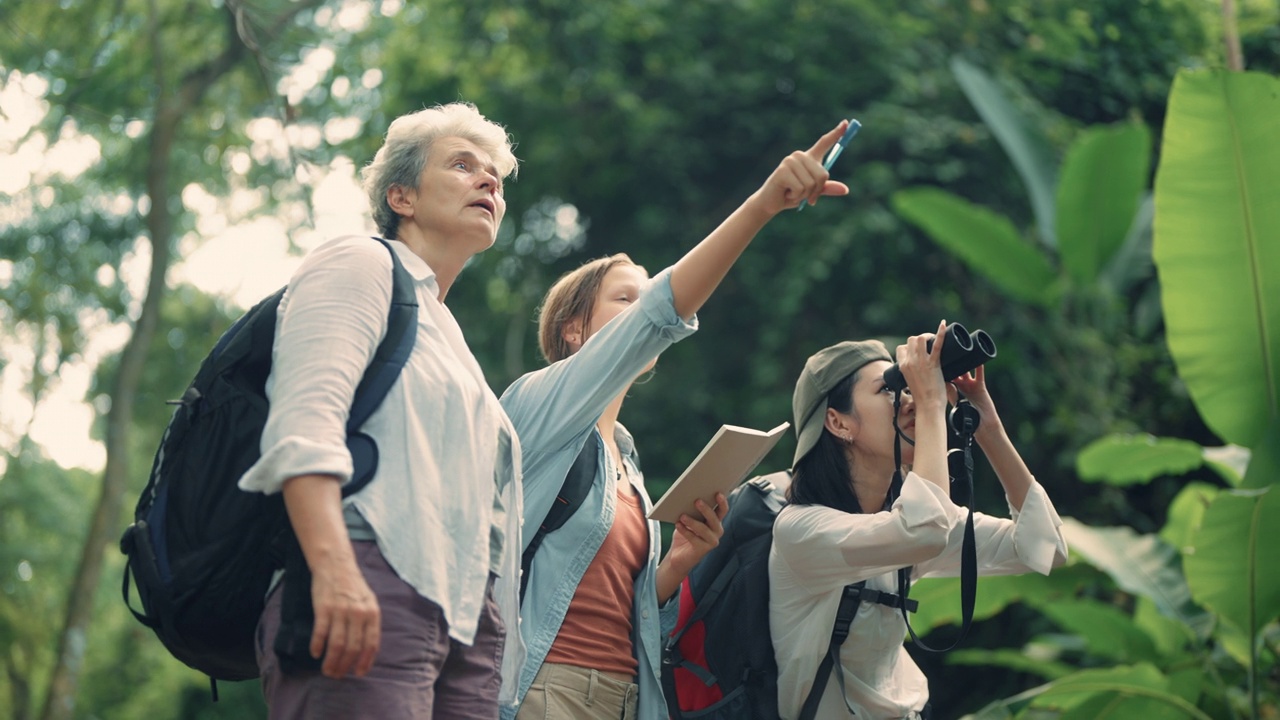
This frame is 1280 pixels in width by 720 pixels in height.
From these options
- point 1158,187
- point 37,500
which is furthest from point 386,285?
point 37,500

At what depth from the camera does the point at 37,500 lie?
13828mm

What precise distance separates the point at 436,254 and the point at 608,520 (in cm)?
66

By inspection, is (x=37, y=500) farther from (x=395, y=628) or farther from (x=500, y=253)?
(x=395, y=628)

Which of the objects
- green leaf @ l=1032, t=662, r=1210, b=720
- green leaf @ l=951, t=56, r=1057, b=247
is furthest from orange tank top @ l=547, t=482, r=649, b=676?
green leaf @ l=951, t=56, r=1057, b=247

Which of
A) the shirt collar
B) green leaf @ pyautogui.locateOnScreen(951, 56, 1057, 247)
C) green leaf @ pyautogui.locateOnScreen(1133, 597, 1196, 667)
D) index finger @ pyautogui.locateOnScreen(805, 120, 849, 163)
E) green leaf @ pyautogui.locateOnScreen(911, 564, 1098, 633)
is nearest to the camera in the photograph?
the shirt collar

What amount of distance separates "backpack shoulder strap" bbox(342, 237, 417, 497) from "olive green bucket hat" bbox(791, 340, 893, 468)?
3.45 ft

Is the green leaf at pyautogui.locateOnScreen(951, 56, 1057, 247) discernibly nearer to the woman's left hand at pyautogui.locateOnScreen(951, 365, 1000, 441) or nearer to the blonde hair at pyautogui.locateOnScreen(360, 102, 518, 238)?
the woman's left hand at pyautogui.locateOnScreen(951, 365, 1000, 441)

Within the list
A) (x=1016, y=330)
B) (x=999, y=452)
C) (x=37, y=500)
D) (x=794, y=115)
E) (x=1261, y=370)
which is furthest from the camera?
(x=37, y=500)

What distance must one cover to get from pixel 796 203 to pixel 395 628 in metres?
0.93

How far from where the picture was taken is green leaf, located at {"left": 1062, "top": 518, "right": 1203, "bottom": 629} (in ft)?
17.0

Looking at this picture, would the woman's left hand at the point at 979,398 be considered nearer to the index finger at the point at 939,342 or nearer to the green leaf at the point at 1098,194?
the index finger at the point at 939,342

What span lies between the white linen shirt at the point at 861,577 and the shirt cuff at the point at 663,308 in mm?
555

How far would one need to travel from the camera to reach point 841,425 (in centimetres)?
270

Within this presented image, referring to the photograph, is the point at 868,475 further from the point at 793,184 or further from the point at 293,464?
the point at 293,464
